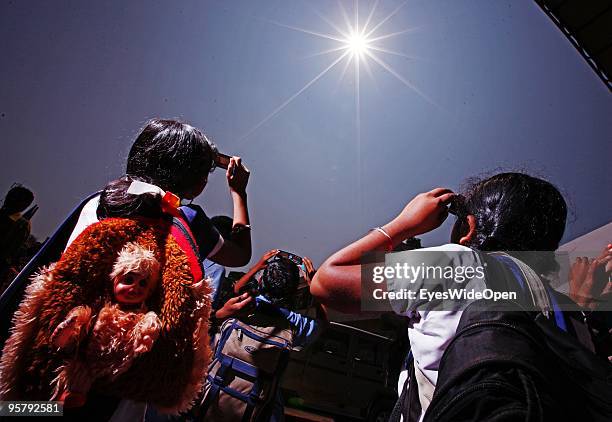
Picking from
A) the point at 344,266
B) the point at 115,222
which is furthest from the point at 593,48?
the point at 115,222

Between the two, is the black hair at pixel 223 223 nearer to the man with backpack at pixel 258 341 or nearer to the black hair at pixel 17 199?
the man with backpack at pixel 258 341

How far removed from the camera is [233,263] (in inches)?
70.1

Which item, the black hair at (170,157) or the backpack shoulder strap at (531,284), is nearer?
the backpack shoulder strap at (531,284)

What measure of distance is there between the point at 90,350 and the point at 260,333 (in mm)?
2246

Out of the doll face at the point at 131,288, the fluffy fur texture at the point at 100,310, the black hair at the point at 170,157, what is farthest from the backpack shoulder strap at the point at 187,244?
the black hair at the point at 170,157

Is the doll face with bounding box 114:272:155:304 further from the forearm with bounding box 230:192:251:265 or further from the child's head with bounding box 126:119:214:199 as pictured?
the forearm with bounding box 230:192:251:265

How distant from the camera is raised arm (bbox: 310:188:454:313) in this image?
118 cm

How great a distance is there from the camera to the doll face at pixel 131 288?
100cm

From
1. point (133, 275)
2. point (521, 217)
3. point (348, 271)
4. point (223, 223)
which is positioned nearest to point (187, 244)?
point (133, 275)

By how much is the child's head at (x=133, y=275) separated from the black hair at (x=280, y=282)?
2279 millimetres

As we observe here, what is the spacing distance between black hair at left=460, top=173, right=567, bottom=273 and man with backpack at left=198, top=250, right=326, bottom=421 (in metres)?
1.78

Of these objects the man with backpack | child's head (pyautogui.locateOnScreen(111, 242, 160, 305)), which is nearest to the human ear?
child's head (pyautogui.locateOnScreen(111, 242, 160, 305))

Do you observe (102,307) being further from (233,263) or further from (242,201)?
(242,201)

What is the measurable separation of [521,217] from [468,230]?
20cm
